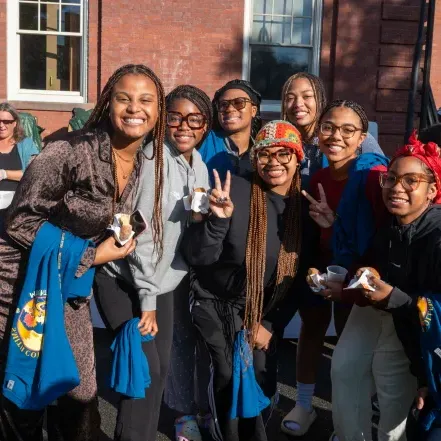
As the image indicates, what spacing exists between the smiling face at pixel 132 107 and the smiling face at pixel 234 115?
103 centimetres

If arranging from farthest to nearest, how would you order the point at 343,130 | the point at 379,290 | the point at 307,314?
the point at 307,314
the point at 343,130
the point at 379,290

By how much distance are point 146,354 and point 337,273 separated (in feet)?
3.17

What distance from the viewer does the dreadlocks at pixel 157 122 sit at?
302cm

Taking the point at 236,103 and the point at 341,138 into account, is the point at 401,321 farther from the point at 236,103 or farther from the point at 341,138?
the point at 236,103

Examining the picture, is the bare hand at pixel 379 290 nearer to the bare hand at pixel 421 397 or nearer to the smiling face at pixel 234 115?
the bare hand at pixel 421 397

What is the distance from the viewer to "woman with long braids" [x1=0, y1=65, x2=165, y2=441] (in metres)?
2.75

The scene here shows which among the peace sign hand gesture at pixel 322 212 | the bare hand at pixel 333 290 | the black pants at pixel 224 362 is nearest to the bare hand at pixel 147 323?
the black pants at pixel 224 362

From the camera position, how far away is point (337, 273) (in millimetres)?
3018

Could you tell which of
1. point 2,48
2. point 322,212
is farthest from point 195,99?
point 2,48

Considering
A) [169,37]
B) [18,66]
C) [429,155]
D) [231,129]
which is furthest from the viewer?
[18,66]

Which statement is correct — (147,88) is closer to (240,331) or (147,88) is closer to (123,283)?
(123,283)

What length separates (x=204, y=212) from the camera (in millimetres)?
3094

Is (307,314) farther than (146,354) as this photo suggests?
Yes

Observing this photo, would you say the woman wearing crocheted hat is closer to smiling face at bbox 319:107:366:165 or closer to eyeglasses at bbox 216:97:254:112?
smiling face at bbox 319:107:366:165
